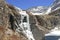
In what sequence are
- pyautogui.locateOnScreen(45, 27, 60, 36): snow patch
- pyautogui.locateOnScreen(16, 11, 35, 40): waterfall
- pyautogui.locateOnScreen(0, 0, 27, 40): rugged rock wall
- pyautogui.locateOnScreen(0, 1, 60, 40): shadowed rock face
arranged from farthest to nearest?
pyautogui.locateOnScreen(45, 27, 60, 36): snow patch
pyautogui.locateOnScreen(16, 11, 35, 40): waterfall
pyautogui.locateOnScreen(0, 1, 60, 40): shadowed rock face
pyautogui.locateOnScreen(0, 0, 27, 40): rugged rock wall

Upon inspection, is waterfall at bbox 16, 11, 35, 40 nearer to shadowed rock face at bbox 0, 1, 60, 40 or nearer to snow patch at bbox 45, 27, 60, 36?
shadowed rock face at bbox 0, 1, 60, 40

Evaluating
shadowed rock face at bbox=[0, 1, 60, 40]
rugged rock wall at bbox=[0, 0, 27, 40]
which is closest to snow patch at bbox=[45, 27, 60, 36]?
shadowed rock face at bbox=[0, 1, 60, 40]

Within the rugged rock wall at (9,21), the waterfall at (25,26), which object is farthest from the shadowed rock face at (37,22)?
the waterfall at (25,26)

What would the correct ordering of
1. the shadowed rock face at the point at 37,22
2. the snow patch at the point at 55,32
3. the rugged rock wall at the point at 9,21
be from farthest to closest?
the snow patch at the point at 55,32, the shadowed rock face at the point at 37,22, the rugged rock wall at the point at 9,21

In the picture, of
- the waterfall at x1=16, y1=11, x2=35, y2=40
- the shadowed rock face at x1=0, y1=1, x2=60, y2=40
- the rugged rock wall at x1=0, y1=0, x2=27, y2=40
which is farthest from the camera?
the waterfall at x1=16, y1=11, x2=35, y2=40

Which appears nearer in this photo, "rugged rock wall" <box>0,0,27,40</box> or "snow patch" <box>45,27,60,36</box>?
"rugged rock wall" <box>0,0,27,40</box>

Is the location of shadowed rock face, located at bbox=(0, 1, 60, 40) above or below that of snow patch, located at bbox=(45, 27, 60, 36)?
above

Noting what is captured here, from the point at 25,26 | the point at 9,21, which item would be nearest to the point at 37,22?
the point at 25,26

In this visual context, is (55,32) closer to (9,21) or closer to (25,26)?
(25,26)

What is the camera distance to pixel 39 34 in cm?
4559

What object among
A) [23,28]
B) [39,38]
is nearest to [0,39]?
[23,28]

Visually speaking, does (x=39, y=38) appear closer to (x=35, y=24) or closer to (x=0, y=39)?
(x=35, y=24)

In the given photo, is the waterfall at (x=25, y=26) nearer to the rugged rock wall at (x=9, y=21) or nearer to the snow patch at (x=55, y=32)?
the rugged rock wall at (x=9, y=21)

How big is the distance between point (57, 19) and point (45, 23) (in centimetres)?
290
